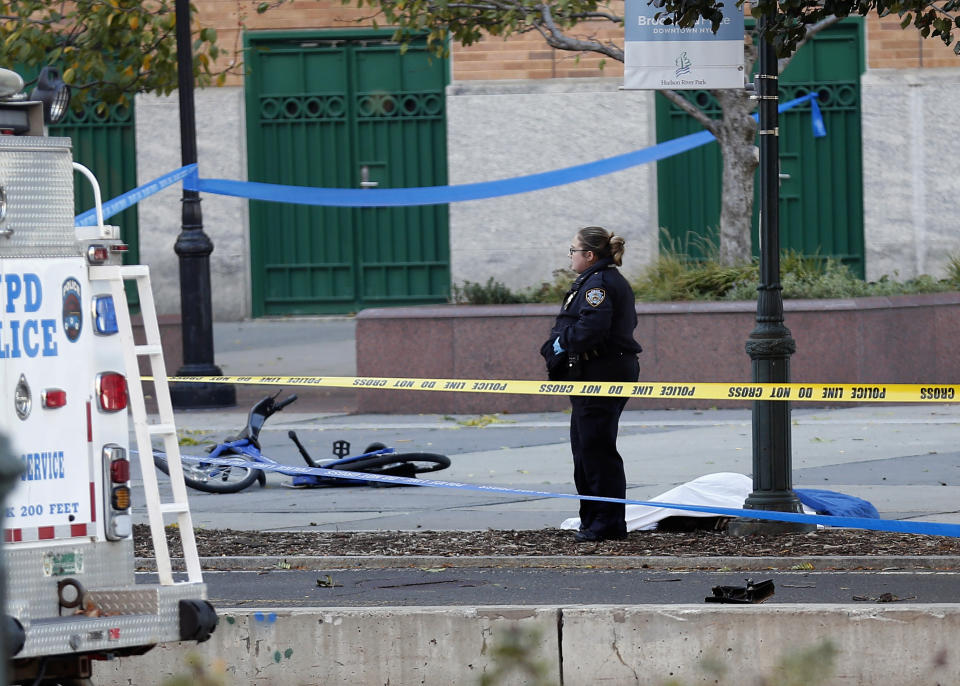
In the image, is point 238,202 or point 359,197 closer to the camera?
point 359,197

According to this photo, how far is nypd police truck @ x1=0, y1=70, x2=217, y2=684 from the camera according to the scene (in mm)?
5098

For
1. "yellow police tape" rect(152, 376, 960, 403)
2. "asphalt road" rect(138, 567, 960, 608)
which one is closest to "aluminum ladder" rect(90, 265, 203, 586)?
"asphalt road" rect(138, 567, 960, 608)

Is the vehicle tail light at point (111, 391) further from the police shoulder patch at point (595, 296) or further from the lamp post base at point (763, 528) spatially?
the lamp post base at point (763, 528)

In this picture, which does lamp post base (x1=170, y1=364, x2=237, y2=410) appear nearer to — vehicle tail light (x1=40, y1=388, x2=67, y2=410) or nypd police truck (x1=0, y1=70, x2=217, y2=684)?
nypd police truck (x1=0, y1=70, x2=217, y2=684)

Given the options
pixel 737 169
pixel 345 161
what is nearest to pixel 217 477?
pixel 737 169

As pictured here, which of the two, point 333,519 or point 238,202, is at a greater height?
point 238,202

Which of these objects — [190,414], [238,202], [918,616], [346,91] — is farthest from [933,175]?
[918,616]

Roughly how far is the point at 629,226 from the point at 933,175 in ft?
12.8

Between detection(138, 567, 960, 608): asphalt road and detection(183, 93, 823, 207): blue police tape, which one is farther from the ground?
detection(183, 93, 823, 207): blue police tape

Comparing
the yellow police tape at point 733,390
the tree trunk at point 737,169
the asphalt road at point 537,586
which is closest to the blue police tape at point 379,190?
the tree trunk at point 737,169

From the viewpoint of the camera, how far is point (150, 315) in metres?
5.40

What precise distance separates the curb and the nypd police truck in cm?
255

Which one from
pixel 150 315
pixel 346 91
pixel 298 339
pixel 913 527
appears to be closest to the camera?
pixel 150 315

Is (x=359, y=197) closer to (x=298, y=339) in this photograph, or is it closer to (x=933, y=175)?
(x=298, y=339)
